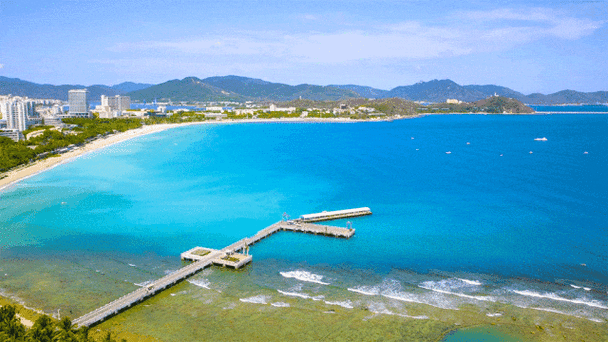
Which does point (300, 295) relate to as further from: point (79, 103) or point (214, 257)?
point (79, 103)

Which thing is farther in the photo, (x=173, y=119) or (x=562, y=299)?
(x=173, y=119)

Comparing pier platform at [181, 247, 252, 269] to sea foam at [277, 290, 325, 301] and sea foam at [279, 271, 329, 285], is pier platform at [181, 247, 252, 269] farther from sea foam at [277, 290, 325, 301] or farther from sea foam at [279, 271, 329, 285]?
sea foam at [277, 290, 325, 301]

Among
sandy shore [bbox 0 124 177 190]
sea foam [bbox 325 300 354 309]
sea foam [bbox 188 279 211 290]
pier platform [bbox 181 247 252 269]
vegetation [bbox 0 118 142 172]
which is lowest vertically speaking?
sea foam [bbox 188 279 211 290]

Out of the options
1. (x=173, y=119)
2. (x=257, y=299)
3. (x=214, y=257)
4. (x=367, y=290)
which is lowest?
(x=257, y=299)

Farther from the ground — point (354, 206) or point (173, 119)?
point (173, 119)

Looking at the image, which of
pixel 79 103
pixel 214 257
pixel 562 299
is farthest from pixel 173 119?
pixel 562 299

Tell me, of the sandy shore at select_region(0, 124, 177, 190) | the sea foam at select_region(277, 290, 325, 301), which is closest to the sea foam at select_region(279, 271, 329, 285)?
the sea foam at select_region(277, 290, 325, 301)

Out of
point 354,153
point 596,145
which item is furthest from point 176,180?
point 596,145
